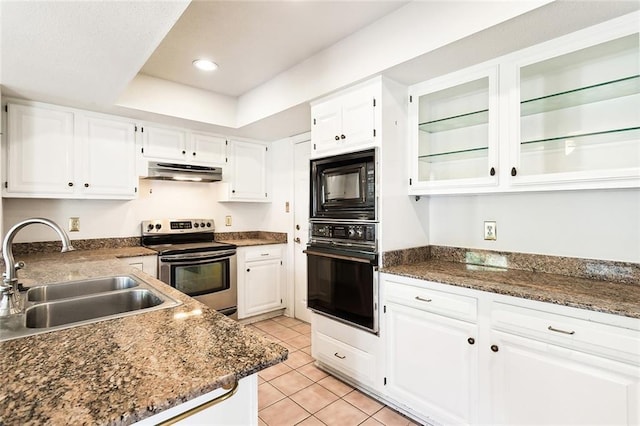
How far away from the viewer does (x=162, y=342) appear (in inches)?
36.8

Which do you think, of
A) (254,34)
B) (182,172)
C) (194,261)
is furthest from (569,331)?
(182,172)

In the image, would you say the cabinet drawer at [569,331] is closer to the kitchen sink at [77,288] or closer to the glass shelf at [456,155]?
the glass shelf at [456,155]

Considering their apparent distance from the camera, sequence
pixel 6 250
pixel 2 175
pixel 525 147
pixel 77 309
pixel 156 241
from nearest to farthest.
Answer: pixel 6 250 → pixel 77 309 → pixel 525 147 → pixel 2 175 → pixel 156 241

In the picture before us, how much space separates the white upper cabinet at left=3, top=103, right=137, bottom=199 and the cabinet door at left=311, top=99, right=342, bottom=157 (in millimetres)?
1826

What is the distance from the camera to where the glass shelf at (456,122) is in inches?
82.3

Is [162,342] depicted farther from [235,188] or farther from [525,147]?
[235,188]

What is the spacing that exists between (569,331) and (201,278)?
9.56ft

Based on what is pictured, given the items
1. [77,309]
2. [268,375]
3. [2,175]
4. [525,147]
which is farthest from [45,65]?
[525,147]

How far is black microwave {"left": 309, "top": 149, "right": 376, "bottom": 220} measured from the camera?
217cm

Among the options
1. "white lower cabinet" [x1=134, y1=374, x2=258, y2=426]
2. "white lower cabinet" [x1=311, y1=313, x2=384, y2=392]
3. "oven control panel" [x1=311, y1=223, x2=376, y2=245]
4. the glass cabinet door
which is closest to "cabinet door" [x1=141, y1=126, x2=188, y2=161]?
"oven control panel" [x1=311, y1=223, x2=376, y2=245]

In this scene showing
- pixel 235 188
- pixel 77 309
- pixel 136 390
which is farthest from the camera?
pixel 235 188

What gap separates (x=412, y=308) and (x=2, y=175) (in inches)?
125

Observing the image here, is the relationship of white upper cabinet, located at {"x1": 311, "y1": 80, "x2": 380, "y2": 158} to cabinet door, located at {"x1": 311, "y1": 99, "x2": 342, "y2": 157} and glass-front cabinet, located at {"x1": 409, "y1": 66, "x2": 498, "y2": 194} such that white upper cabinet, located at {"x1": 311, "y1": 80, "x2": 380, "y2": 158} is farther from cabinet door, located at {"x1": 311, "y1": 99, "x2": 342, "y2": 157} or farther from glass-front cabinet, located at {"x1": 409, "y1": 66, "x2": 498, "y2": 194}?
glass-front cabinet, located at {"x1": 409, "y1": 66, "x2": 498, "y2": 194}

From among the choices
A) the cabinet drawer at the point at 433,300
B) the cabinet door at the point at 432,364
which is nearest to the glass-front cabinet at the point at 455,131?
the cabinet drawer at the point at 433,300
